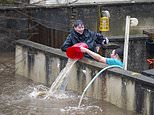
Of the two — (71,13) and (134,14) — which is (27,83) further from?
(134,14)

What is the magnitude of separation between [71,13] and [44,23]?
1095mm

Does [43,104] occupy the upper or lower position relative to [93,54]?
lower

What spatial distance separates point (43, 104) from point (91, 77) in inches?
47.4

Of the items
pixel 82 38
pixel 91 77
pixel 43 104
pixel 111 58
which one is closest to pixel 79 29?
pixel 82 38

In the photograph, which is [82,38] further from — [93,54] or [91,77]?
[91,77]

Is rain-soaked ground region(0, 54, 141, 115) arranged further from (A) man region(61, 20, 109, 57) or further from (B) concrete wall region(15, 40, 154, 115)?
(A) man region(61, 20, 109, 57)

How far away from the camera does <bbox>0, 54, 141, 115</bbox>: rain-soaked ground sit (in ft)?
30.3

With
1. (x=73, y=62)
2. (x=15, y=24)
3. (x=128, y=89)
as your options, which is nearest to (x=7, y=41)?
(x=15, y=24)

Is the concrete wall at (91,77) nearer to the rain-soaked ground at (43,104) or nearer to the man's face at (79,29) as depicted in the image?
the rain-soaked ground at (43,104)

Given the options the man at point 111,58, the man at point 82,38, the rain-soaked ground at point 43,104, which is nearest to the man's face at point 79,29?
the man at point 82,38

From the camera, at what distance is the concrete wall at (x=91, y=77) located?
28.0ft

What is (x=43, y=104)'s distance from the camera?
32.1ft

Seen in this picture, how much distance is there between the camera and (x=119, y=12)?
17531 mm

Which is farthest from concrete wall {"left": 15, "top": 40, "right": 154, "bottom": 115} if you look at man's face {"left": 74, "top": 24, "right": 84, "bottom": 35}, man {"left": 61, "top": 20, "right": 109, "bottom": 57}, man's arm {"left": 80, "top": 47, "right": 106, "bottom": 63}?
man's face {"left": 74, "top": 24, "right": 84, "bottom": 35}
